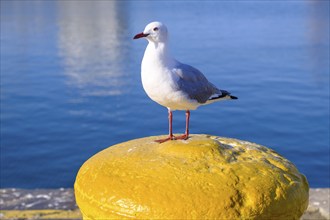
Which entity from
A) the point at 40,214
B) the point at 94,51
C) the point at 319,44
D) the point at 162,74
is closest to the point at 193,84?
the point at 162,74

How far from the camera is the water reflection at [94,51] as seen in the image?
21.9m

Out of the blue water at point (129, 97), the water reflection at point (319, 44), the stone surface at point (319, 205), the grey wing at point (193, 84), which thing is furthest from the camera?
the water reflection at point (319, 44)

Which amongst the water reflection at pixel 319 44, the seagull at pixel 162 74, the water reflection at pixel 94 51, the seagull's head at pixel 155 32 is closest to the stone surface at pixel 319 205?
the seagull at pixel 162 74

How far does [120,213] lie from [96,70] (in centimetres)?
1978

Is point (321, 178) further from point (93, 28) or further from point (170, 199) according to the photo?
point (93, 28)

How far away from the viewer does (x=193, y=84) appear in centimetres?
555

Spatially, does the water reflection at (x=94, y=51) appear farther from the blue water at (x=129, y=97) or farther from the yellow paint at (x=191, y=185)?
the yellow paint at (x=191, y=185)

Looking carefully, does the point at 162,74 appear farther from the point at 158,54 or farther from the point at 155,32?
the point at 155,32

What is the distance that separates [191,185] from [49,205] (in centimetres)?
508

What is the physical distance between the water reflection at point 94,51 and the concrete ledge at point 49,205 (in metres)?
10.8

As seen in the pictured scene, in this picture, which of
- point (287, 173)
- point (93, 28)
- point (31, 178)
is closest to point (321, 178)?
point (31, 178)

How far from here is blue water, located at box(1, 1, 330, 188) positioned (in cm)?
1546

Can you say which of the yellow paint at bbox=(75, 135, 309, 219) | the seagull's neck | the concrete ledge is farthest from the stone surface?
the seagull's neck

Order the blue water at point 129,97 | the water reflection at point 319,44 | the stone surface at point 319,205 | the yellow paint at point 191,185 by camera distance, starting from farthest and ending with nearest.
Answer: the water reflection at point 319,44 → the blue water at point 129,97 → the stone surface at point 319,205 → the yellow paint at point 191,185
